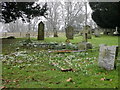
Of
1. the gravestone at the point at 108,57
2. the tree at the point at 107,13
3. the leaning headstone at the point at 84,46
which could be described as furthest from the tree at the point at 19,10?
the gravestone at the point at 108,57

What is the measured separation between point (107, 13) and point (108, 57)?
24.4m

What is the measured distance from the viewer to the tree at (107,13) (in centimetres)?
2795

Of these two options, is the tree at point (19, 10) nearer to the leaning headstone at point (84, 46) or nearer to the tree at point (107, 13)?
the leaning headstone at point (84, 46)

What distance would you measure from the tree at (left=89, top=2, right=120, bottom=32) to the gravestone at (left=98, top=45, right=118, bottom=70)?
23.1m

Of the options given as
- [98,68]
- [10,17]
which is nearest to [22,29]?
[10,17]

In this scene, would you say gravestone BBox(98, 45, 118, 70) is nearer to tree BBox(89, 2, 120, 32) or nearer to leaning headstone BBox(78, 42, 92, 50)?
leaning headstone BBox(78, 42, 92, 50)

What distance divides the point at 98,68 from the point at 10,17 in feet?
54.8

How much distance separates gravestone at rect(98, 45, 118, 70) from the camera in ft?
20.2

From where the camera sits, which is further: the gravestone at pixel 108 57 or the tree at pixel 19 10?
the tree at pixel 19 10

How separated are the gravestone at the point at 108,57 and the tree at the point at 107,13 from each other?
75.9ft

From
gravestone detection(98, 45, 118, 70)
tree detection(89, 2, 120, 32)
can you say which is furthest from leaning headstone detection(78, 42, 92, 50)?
tree detection(89, 2, 120, 32)

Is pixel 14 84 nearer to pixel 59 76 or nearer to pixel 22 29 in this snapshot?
pixel 59 76

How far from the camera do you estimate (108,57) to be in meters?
6.29

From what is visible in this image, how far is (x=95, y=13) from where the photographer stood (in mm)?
32625
